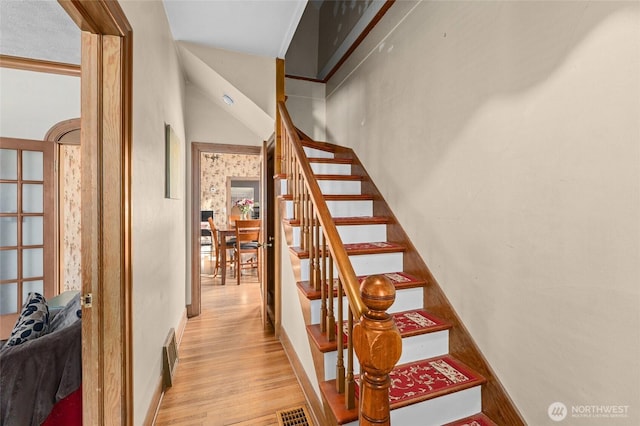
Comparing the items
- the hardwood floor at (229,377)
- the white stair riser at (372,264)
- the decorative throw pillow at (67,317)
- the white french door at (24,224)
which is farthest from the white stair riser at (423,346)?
the white french door at (24,224)

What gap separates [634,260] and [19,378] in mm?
2418

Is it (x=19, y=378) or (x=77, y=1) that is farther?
(x=19, y=378)

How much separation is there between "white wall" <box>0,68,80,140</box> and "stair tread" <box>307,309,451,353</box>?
3044mm

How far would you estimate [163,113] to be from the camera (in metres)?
2.09

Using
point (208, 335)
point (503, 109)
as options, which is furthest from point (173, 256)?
point (503, 109)

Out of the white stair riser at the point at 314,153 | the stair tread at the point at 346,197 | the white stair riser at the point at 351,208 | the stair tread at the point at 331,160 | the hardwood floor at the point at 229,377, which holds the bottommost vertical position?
the hardwood floor at the point at 229,377

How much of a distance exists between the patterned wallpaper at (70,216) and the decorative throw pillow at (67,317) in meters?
1.71

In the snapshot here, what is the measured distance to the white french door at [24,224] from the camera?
250 cm

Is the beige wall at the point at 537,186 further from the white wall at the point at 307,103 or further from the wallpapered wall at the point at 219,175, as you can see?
the wallpapered wall at the point at 219,175

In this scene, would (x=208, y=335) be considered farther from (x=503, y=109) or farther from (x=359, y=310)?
(x=503, y=109)

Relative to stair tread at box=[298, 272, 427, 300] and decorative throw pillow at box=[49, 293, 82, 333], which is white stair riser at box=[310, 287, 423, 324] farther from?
decorative throw pillow at box=[49, 293, 82, 333]

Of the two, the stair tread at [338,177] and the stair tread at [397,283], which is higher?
the stair tread at [338,177]

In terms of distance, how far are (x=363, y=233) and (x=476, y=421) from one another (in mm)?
1358

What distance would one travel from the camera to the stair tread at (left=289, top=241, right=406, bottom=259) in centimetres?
200
